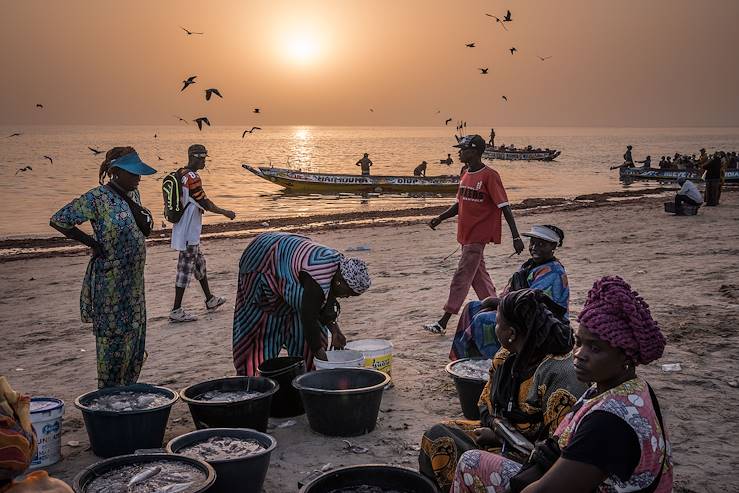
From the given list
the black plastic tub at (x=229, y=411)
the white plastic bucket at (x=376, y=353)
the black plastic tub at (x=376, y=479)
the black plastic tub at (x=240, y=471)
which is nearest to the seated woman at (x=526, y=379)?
the black plastic tub at (x=376, y=479)

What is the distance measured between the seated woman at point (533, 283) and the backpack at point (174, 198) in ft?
12.7

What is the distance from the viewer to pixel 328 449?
4.46 metres

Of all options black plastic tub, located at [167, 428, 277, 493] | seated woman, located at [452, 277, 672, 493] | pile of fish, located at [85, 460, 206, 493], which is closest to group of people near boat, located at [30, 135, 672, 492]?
seated woman, located at [452, 277, 672, 493]

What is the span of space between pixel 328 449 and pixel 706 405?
8.89 ft

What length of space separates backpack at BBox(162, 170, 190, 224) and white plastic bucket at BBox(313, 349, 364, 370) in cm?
342

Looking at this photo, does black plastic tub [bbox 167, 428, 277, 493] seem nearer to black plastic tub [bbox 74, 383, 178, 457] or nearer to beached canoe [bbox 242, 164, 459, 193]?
black plastic tub [bbox 74, 383, 178, 457]

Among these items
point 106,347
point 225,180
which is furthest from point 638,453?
point 225,180

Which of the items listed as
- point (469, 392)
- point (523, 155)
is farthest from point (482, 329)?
point (523, 155)

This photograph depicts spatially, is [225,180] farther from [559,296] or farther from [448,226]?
[559,296]

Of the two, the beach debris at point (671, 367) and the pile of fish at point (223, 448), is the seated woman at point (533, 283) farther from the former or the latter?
the pile of fish at point (223, 448)

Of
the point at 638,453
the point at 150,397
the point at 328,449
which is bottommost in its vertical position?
the point at 328,449

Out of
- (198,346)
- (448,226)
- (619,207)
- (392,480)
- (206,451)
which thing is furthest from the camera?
(619,207)

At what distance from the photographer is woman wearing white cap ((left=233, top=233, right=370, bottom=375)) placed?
4.70m

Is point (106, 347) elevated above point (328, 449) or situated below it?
above
